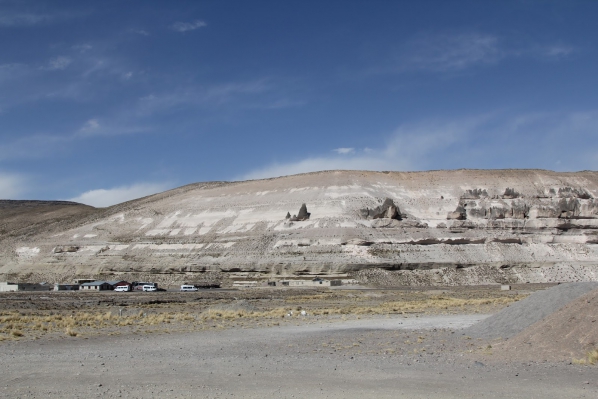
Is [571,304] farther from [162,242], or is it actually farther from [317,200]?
[162,242]

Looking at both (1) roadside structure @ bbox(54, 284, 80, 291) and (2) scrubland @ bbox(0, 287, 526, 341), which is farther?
(1) roadside structure @ bbox(54, 284, 80, 291)

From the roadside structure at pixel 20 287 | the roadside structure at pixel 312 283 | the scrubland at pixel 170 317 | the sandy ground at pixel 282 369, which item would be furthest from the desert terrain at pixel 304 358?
the roadside structure at pixel 20 287

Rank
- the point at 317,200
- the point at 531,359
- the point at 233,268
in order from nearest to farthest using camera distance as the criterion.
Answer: the point at 531,359
the point at 233,268
the point at 317,200

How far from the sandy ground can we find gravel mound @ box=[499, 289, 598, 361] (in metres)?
0.79

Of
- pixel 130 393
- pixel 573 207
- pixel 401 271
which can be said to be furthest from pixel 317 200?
pixel 130 393

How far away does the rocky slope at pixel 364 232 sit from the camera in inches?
2712

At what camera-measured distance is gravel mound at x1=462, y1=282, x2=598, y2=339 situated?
18.8 meters

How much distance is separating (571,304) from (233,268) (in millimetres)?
57590

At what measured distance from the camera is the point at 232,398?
1150 cm

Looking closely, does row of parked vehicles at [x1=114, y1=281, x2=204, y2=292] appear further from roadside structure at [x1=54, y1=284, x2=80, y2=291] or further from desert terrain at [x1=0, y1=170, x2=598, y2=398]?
roadside structure at [x1=54, y1=284, x2=80, y2=291]

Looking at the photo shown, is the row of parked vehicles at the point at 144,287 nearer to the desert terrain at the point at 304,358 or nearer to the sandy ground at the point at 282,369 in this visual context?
the desert terrain at the point at 304,358

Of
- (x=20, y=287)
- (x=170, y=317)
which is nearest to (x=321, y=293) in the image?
(x=170, y=317)

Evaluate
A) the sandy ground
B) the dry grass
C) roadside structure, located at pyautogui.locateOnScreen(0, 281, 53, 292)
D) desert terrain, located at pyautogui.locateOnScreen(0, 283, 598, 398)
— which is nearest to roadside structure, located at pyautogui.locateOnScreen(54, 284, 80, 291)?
roadside structure, located at pyautogui.locateOnScreen(0, 281, 53, 292)

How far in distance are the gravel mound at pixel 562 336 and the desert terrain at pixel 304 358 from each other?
5cm
